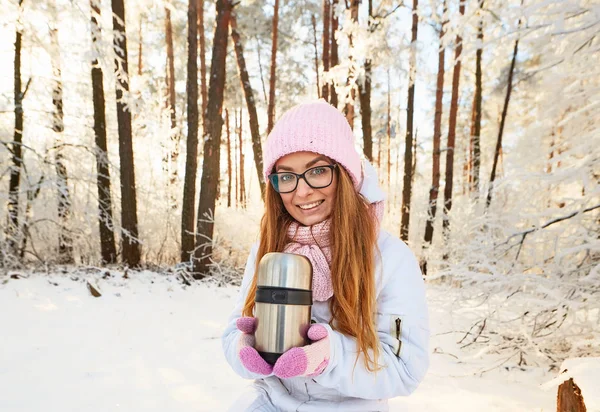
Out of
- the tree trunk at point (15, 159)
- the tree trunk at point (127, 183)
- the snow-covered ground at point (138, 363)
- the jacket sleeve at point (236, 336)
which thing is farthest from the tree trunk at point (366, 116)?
the jacket sleeve at point (236, 336)

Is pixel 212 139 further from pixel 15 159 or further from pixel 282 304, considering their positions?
pixel 282 304

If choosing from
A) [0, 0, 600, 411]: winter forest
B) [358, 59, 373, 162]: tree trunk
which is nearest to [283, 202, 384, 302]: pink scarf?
[0, 0, 600, 411]: winter forest

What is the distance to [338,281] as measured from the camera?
1382 millimetres

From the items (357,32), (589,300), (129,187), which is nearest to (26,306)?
(129,187)

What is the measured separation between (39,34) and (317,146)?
22.8ft

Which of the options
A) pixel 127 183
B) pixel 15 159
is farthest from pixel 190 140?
pixel 15 159

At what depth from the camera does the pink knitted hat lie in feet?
4.77

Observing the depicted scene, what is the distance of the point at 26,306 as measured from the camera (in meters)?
4.75

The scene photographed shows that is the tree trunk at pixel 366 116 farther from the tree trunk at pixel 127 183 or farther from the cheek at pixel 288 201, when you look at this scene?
the cheek at pixel 288 201

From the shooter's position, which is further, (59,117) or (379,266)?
(59,117)

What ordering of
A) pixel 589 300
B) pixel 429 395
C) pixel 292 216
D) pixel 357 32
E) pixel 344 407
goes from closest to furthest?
pixel 344 407
pixel 292 216
pixel 589 300
pixel 429 395
pixel 357 32

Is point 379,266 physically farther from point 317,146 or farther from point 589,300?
point 589,300

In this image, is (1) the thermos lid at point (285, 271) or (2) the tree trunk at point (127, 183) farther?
(2) the tree trunk at point (127, 183)

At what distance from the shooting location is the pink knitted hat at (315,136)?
4.77 feet
